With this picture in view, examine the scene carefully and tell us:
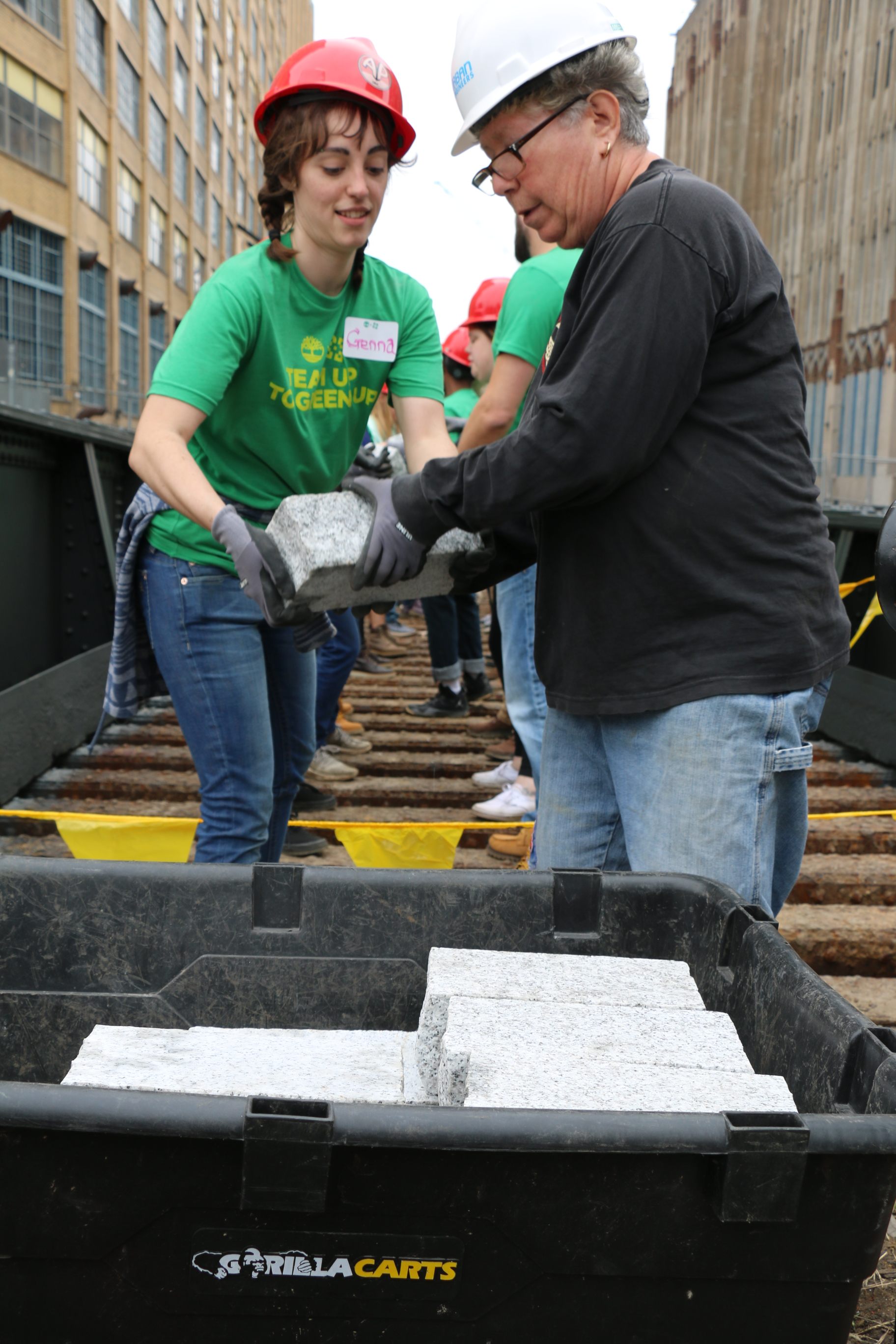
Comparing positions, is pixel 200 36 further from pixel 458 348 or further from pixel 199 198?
pixel 458 348

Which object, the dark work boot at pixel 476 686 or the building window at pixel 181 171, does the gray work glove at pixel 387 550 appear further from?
the building window at pixel 181 171

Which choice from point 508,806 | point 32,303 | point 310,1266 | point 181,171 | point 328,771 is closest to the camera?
point 310,1266

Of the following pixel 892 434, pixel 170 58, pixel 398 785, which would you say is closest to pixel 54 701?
pixel 398 785

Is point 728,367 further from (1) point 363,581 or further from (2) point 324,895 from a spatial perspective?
(2) point 324,895

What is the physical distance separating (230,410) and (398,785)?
2.99 metres

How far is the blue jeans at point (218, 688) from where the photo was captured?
2771 mm

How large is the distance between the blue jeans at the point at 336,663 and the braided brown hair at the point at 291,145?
2.63 meters

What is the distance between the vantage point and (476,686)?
7.71 metres

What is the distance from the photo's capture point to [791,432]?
6.41ft

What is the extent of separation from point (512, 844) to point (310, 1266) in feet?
10.2

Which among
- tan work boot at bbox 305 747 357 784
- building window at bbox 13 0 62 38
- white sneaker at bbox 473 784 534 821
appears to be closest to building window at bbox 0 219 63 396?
building window at bbox 13 0 62 38

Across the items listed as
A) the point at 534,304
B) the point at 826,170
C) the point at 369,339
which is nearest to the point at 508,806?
the point at 534,304

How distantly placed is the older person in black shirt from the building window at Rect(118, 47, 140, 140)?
140ft

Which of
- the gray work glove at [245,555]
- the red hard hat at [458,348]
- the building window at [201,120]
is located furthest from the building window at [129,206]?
the gray work glove at [245,555]
